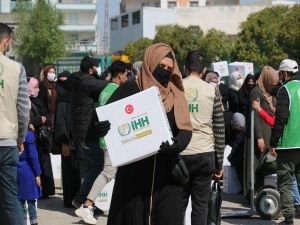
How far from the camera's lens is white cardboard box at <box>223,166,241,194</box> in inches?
431

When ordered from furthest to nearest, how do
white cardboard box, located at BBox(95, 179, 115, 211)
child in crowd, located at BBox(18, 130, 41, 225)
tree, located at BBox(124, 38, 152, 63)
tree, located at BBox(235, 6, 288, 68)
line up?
1. tree, located at BBox(124, 38, 152, 63)
2. tree, located at BBox(235, 6, 288, 68)
3. white cardboard box, located at BBox(95, 179, 115, 211)
4. child in crowd, located at BBox(18, 130, 41, 225)

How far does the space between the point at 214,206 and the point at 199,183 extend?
598 millimetres

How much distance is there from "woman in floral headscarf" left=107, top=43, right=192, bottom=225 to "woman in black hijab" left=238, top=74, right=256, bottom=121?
5.95 m

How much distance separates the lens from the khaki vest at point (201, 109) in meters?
6.98

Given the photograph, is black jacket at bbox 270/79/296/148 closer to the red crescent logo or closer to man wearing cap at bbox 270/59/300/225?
man wearing cap at bbox 270/59/300/225

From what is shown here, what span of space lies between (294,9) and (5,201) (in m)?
65.8

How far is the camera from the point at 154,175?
5.32m

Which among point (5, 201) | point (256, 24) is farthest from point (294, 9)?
point (5, 201)

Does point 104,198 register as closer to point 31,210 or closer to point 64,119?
point 64,119

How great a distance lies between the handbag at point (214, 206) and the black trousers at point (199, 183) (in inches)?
14.6

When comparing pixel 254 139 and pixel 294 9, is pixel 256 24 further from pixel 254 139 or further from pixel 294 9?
pixel 254 139

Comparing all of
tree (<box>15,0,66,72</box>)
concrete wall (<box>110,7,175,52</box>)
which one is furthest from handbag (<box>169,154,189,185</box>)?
concrete wall (<box>110,7,175,52</box>)

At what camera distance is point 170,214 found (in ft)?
17.4

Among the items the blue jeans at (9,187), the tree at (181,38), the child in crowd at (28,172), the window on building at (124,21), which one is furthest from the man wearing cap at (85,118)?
the window on building at (124,21)
